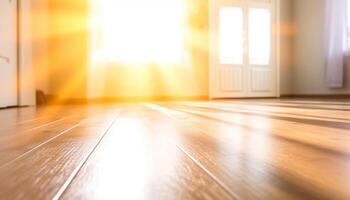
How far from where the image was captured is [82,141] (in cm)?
79

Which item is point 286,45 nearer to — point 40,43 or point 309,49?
point 309,49

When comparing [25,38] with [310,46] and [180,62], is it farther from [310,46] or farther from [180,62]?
[310,46]

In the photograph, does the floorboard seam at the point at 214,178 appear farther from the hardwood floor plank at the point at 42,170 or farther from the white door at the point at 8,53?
the white door at the point at 8,53

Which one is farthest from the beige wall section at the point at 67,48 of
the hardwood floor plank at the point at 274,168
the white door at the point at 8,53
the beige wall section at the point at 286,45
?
the hardwood floor plank at the point at 274,168

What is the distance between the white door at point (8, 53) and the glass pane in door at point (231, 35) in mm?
3395

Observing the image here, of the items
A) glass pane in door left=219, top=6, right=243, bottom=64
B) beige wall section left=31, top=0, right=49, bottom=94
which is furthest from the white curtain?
beige wall section left=31, top=0, right=49, bottom=94

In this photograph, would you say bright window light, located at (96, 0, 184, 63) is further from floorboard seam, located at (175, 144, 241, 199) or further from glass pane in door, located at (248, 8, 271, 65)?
floorboard seam, located at (175, 144, 241, 199)

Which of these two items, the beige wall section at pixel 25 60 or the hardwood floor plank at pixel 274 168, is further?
the beige wall section at pixel 25 60

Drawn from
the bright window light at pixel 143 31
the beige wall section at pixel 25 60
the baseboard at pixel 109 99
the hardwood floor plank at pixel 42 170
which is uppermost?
the bright window light at pixel 143 31

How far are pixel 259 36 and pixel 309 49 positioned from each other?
848mm

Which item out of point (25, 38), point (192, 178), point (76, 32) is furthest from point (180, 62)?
point (192, 178)

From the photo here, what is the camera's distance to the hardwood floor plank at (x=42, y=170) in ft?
1.20

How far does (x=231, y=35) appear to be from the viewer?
5.73 metres

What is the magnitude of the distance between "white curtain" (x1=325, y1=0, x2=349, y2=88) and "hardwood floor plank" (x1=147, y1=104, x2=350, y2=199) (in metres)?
4.73
